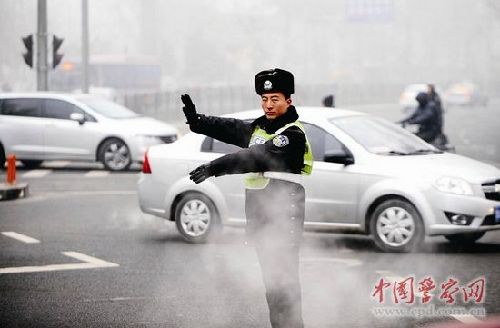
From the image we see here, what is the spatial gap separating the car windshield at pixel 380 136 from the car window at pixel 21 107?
36.9 ft

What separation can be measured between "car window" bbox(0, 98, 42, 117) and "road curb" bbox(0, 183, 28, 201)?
490 cm

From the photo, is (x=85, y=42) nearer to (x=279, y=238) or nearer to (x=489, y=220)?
(x=489, y=220)

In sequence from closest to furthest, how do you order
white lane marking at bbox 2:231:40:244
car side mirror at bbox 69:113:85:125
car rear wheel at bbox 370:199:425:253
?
1. car rear wheel at bbox 370:199:425:253
2. white lane marking at bbox 2:231:40:244
3. car side mirror at bbox 69:113:85:125

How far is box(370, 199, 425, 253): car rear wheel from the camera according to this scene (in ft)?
36.2

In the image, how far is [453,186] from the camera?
36.0ft

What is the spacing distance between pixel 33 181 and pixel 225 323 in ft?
41.5

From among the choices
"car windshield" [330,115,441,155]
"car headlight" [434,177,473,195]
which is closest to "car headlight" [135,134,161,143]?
"car windshield" [330,115,441,155]

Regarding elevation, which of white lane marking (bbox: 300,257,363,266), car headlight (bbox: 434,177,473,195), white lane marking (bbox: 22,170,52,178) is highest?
car headlight (bbox: 434,177,473,195)

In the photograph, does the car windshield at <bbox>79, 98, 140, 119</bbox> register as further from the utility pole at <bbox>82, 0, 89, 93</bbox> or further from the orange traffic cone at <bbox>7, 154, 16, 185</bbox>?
the utility pole at <bbox>82, 0, 89, 93</bbox>

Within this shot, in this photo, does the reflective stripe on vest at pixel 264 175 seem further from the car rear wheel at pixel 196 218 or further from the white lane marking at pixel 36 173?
the white lane marking at pixel 36 173

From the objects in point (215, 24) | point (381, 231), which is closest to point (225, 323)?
point (381, 231)

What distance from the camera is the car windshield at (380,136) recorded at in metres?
11.6

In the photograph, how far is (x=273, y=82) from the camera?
634 centimetres

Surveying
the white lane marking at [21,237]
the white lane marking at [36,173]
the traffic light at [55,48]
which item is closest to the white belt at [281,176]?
the white lane marking at [21,237]
